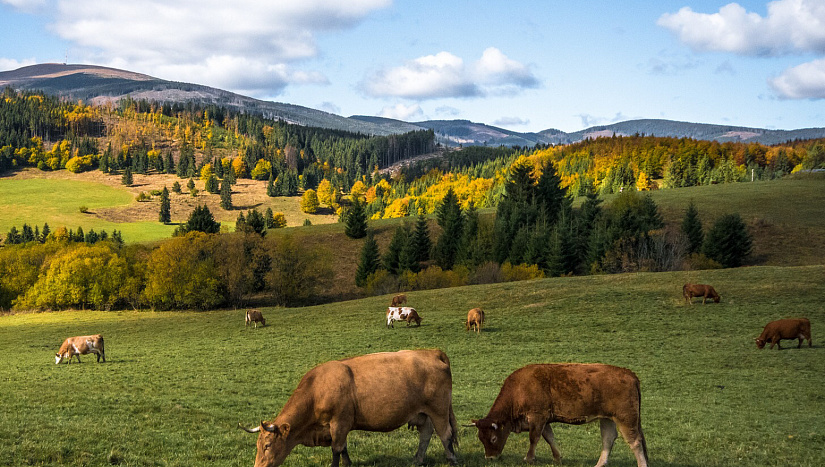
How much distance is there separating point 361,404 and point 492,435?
2803 millimetres

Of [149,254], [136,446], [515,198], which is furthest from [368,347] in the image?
[515,198]

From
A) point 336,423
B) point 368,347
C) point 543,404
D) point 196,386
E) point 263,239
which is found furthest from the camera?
point 263,239

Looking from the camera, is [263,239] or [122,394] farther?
[263,239]

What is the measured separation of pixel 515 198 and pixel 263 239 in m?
43.8

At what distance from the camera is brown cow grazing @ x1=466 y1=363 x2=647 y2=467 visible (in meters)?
10.7

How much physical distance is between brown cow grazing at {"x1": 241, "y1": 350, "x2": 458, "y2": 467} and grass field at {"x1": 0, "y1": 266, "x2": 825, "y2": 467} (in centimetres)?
116

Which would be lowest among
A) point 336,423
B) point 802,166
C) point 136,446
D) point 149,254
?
point 149,254

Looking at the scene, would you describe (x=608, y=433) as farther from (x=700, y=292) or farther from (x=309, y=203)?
(x=309, y=203)

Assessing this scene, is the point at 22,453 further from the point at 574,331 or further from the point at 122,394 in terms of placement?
the point at 574,331

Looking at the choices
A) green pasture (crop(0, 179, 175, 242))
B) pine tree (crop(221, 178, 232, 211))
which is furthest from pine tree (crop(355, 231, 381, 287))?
pine tree (crop(221, 178, 232, 211))

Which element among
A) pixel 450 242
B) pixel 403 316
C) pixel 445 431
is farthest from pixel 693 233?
pixel 445 431

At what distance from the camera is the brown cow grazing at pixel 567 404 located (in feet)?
35.2

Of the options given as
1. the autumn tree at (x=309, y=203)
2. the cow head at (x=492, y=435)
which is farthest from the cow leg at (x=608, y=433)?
the autumn tree at (x=309, y=203)

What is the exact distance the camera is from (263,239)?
78812 mm
